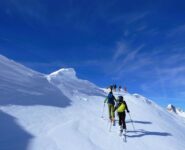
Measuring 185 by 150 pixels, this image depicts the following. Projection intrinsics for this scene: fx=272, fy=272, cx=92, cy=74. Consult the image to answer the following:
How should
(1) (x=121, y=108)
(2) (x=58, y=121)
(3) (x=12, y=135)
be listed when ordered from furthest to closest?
1. (2) (x=58, y=121)
2. (1) (x=121, y=108)
3. (3) (x=12, y=135)

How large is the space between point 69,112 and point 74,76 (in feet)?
63.9

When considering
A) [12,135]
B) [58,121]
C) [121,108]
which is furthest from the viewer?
[58,121]

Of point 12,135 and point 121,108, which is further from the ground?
point 121,108

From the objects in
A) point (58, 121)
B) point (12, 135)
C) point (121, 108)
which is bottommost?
point (12, 135)

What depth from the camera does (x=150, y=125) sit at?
26.5m

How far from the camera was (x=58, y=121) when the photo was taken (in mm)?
22109

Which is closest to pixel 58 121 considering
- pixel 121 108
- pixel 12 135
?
pixel 121 108

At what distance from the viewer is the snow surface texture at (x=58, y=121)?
17.7m

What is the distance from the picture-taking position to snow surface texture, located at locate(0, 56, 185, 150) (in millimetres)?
17688

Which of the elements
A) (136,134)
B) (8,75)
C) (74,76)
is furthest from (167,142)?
(74,76)

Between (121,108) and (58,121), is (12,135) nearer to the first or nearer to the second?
(58,121)

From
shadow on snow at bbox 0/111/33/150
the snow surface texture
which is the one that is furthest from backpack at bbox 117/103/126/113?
shadow on snow at bbox 0/111/33/150

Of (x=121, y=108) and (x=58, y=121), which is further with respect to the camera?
(x=58, y=121)

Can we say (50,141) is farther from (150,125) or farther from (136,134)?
(150,125)
